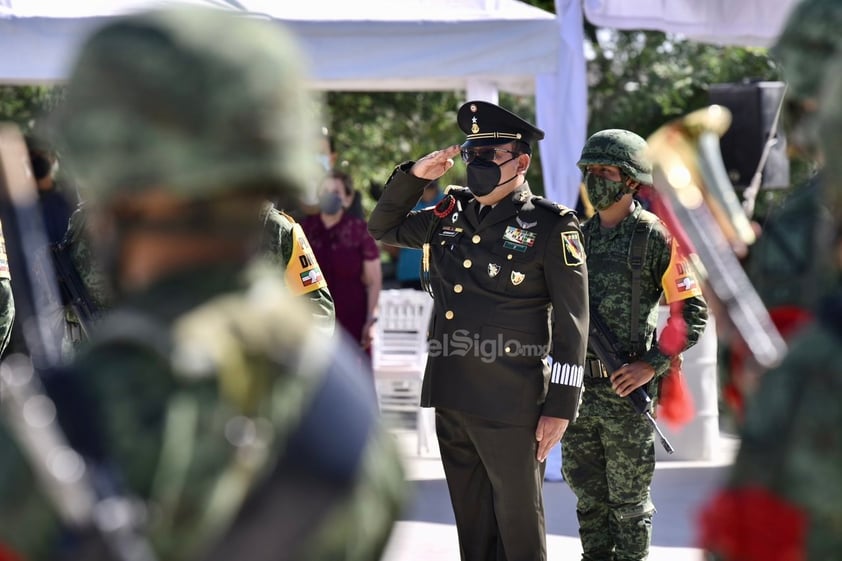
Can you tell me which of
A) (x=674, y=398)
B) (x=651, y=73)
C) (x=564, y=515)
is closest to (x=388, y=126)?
(x=651, y=73)

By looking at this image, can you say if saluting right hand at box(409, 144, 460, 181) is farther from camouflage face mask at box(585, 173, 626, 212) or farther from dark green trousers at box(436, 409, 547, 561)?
dark green trousers at box(436, 409, 547, 561)

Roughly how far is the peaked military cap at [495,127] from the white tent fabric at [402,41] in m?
2.95

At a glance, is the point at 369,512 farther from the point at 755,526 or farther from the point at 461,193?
the point at 461,193

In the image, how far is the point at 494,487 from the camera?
551 cm

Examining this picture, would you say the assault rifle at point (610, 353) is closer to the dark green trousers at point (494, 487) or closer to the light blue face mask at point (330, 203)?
the dark green trousers at point (494, 487)

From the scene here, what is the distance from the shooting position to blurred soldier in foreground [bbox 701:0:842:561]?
6.36 feet

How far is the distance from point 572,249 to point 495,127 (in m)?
0.67

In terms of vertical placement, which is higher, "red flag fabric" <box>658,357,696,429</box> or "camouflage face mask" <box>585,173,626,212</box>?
"camouflage face mask" <box>585,173,626,212</box>

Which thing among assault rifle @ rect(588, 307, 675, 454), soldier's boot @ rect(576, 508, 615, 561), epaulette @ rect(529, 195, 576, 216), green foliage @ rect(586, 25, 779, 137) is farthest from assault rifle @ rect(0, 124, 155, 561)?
green foliage @ rect(586, 25, 779, 137)

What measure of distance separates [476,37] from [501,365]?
374 centimetres

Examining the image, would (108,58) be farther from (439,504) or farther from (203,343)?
(439,504)

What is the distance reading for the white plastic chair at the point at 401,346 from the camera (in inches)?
441

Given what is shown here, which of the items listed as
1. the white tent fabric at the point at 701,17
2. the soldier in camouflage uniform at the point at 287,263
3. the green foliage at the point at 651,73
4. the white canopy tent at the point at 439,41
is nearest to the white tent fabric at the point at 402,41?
the white canopy tent at the point at 439,41

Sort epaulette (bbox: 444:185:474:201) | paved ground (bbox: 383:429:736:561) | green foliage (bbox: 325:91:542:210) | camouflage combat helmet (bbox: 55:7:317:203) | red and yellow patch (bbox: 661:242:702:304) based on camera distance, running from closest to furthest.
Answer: camouflage combat helmet (bbox: 55:7:317:203)
epaulette (bbox: 444:185:474:201)
red and yellow patch (bbox: 661:242:702:304)
paved ground (bbox: 383:429:736:561)
green foliage (bbox: 325:91:542:210)
